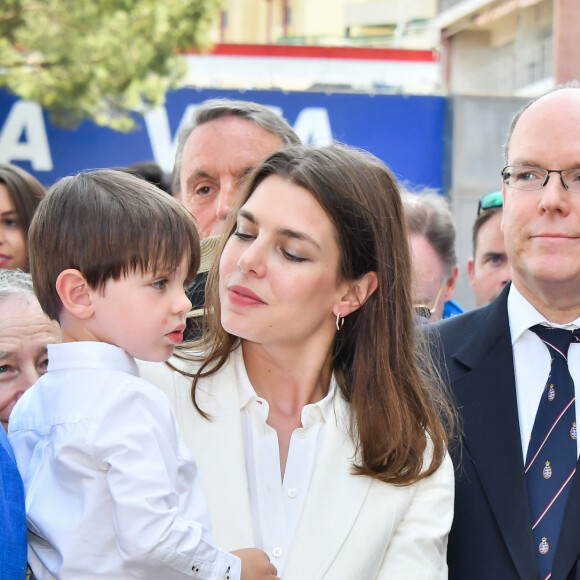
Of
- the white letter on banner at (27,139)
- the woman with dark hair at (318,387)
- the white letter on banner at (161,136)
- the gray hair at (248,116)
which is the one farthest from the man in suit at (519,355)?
the white letter on banner at (27,139)

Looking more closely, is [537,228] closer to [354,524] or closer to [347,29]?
[354,524]

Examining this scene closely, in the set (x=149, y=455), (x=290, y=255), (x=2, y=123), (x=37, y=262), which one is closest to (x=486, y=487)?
(x=290, y=255)

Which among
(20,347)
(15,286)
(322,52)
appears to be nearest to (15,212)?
(15,286)

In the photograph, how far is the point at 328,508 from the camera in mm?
2730

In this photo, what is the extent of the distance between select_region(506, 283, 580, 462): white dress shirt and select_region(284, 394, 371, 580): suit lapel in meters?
0.54

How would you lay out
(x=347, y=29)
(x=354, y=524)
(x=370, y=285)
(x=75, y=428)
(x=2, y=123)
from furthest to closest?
(x=347, y=29), (x=2, y=123), (x=370, y=285), (x=354, y=524), (x=75, y=428)

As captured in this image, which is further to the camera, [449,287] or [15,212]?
[449,287]

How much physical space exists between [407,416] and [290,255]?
0.59m

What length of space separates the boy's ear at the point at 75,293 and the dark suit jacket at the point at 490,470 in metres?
1.25

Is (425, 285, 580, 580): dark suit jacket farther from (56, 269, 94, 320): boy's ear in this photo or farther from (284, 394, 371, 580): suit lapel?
(56, 269, 94, 320): boy's ear

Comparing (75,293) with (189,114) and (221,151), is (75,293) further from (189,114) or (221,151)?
(189,114)

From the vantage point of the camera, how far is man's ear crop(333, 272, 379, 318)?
307cm

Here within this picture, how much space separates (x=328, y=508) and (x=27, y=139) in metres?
7.51

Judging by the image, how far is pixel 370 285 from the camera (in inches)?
123
